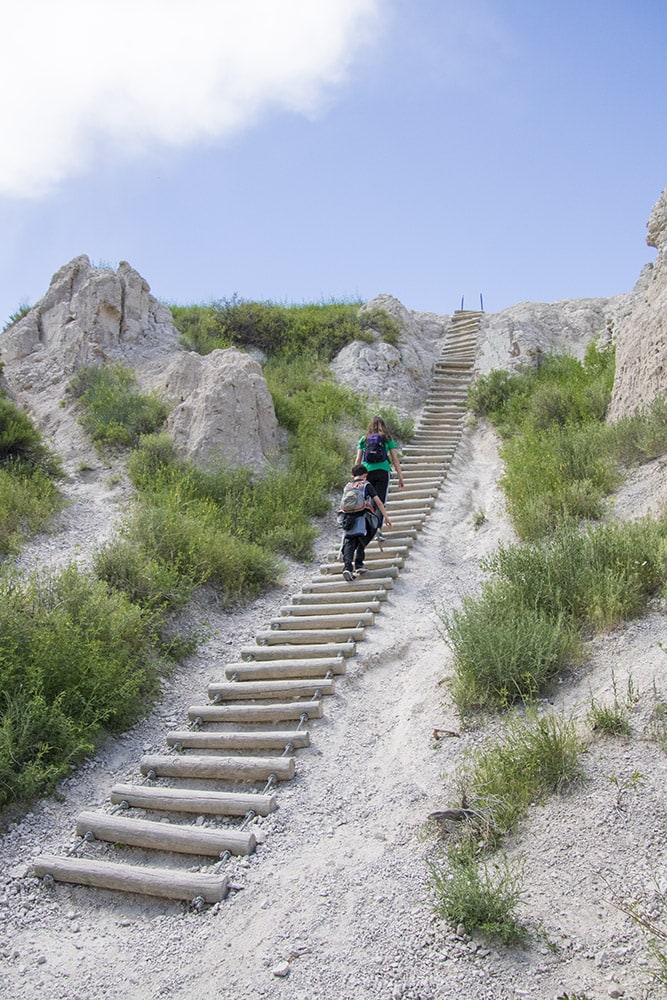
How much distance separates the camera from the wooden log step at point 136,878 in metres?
4.83

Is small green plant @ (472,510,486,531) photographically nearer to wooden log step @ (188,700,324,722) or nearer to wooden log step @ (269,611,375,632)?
wooden log step @ (269,611,375,632)

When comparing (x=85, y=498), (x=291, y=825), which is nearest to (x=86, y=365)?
(x=85, y=498)

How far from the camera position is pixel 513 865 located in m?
4.43

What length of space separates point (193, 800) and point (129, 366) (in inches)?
470

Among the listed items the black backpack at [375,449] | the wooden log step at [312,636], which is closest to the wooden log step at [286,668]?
the wooden log step at [312,636]

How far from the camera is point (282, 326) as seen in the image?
1984 centimetres

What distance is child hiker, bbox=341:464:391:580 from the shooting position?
9.60 m

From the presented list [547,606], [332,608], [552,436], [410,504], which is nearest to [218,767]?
[332,608]

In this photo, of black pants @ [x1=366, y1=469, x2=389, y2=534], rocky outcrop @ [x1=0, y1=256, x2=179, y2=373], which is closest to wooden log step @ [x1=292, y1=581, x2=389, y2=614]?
black pants @ [x1=366, y1=469, x2=389, y2=534]

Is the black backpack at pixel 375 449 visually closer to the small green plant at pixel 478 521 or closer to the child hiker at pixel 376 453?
the child hiker at pixel 376 453

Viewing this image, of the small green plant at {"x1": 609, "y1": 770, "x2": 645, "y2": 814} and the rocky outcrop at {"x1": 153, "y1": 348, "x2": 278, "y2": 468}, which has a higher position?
the rocky outcrop at {"x1": 153, "y1": 348, "x2": 278, "y2": 468}

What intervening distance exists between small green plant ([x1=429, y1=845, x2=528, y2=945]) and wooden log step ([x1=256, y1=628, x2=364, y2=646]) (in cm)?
379

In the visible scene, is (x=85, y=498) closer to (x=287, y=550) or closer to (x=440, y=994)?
(x=287, y=550)

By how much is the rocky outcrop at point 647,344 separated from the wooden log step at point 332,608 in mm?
5752
